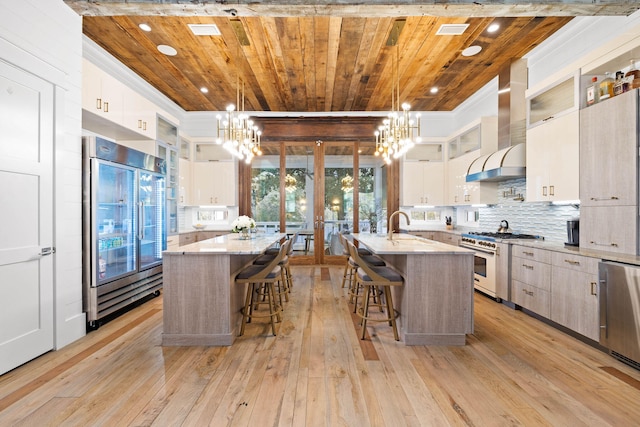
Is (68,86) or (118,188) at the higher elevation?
(68,86)

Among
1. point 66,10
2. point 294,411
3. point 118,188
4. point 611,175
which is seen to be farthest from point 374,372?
point 66,10

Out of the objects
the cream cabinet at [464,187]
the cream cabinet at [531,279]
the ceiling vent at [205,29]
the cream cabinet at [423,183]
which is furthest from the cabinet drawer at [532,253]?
the ceiling vent at [205,29]

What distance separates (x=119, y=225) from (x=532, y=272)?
15.2 ft

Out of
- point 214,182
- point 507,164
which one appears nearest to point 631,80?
point 507,164

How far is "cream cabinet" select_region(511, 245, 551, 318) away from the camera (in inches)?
128

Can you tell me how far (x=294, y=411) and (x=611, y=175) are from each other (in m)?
3.18

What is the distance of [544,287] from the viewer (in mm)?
3275

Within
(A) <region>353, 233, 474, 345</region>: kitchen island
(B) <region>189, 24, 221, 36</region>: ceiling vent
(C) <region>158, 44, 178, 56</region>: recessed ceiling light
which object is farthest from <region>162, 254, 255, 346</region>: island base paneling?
(C) <region>158, 44, 178, 56</region>: recessed ceiling light

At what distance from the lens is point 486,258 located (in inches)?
168

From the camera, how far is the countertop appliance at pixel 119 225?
10.3 ft

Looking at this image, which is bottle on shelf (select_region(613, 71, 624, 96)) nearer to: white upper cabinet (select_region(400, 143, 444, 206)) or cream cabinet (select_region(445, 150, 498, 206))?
cream cabinet (select_region(445, 150, 498, 206))

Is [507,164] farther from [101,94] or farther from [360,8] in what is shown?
[101,94]

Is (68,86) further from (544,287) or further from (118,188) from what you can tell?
(544,287)

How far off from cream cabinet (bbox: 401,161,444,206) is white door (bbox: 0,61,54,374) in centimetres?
553
